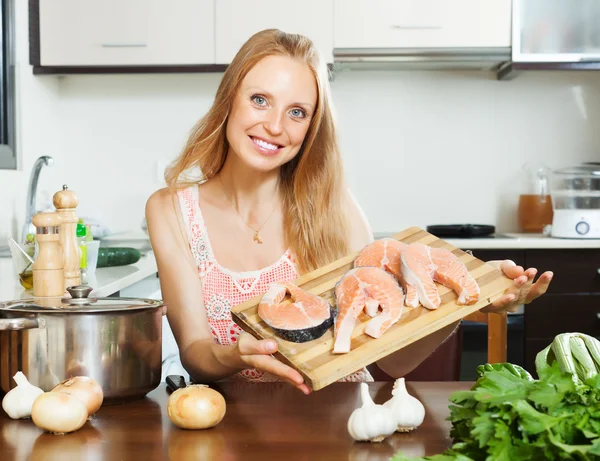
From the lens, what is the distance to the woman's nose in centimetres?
168

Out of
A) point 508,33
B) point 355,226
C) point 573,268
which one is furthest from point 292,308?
point 508,33

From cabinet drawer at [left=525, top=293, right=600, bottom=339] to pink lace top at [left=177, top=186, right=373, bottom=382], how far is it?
178 centimetres

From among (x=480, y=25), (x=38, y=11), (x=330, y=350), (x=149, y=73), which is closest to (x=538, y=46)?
(x=480, y=25)

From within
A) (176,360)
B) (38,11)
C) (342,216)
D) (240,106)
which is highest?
(38,11)

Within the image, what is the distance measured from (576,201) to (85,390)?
298 centimetres

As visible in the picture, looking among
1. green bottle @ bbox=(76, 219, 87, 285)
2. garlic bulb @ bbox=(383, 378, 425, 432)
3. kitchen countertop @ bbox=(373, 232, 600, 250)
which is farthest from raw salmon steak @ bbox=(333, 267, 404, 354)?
kitchen countertop @ bbox=(373, 232, 600, 250)

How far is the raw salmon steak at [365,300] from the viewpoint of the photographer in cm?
122

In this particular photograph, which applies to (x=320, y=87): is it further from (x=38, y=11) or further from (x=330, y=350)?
(x=38, y=11)

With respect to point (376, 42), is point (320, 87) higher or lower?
lower

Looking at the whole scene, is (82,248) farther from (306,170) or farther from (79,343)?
(79,343)

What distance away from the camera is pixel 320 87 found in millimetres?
1774

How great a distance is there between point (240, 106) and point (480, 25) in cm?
211

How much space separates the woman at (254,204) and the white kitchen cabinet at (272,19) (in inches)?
66.7

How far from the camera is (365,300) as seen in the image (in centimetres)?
125
